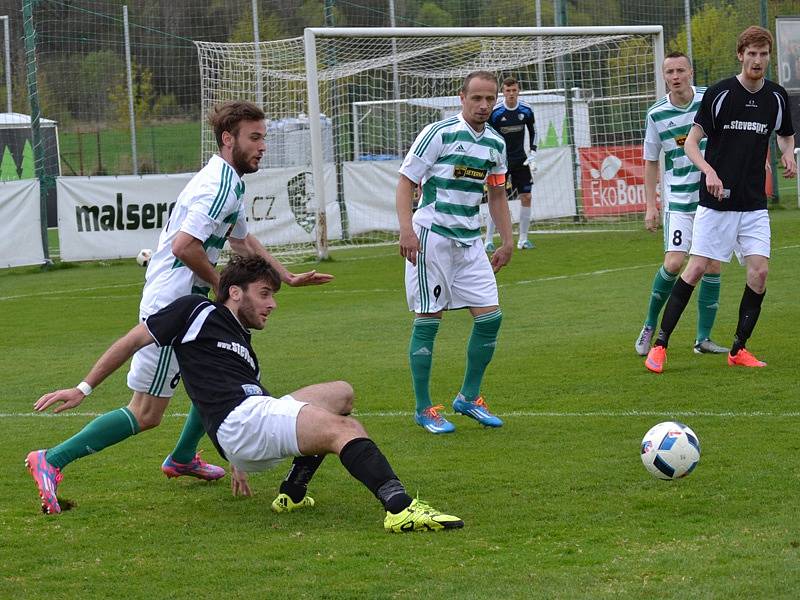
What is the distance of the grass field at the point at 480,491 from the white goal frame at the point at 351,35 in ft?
19.2

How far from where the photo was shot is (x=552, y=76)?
2381cm

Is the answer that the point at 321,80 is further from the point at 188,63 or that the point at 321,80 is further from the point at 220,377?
the point at 220,377

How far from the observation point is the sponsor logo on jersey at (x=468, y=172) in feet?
23.9

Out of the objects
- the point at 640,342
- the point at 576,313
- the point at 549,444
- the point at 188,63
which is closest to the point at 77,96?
the point at 188,63

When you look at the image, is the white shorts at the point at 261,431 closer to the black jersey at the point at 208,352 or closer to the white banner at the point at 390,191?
the black jersey at the point at 208,352

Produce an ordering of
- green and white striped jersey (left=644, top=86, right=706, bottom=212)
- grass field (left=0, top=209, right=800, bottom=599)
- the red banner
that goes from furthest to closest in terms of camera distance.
Answer: the red banner, green and white striped jersey (left=644, top=86, right=706, bottom=212), grass field (left=0, top=209, right=800, bottom=599)

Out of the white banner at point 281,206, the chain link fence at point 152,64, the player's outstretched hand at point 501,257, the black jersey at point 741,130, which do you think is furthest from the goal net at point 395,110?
the player's outstretched hand at point 501,257

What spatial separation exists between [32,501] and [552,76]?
63.6 feet

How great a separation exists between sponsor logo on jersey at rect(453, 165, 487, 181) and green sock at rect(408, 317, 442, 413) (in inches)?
34.9

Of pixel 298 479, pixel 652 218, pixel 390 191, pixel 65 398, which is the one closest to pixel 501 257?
pixel 652 218

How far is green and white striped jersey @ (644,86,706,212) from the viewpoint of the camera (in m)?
9.23

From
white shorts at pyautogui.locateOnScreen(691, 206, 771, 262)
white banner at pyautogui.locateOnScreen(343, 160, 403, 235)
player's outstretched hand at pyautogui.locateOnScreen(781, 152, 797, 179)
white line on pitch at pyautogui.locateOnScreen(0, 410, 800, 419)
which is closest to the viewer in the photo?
white line on pitch at pyautogui.locateOnScreen(0, 410, 800, 419)

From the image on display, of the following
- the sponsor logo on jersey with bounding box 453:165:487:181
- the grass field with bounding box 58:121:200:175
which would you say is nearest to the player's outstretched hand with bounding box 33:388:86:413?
the sponsor logo on jersey with bounding box 453:165:487:181

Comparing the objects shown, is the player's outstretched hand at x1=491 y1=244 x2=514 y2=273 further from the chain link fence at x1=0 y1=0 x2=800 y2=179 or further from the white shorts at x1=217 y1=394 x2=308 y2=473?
the chain link fence at x1=0 y1=0 x2=800 y2=179
